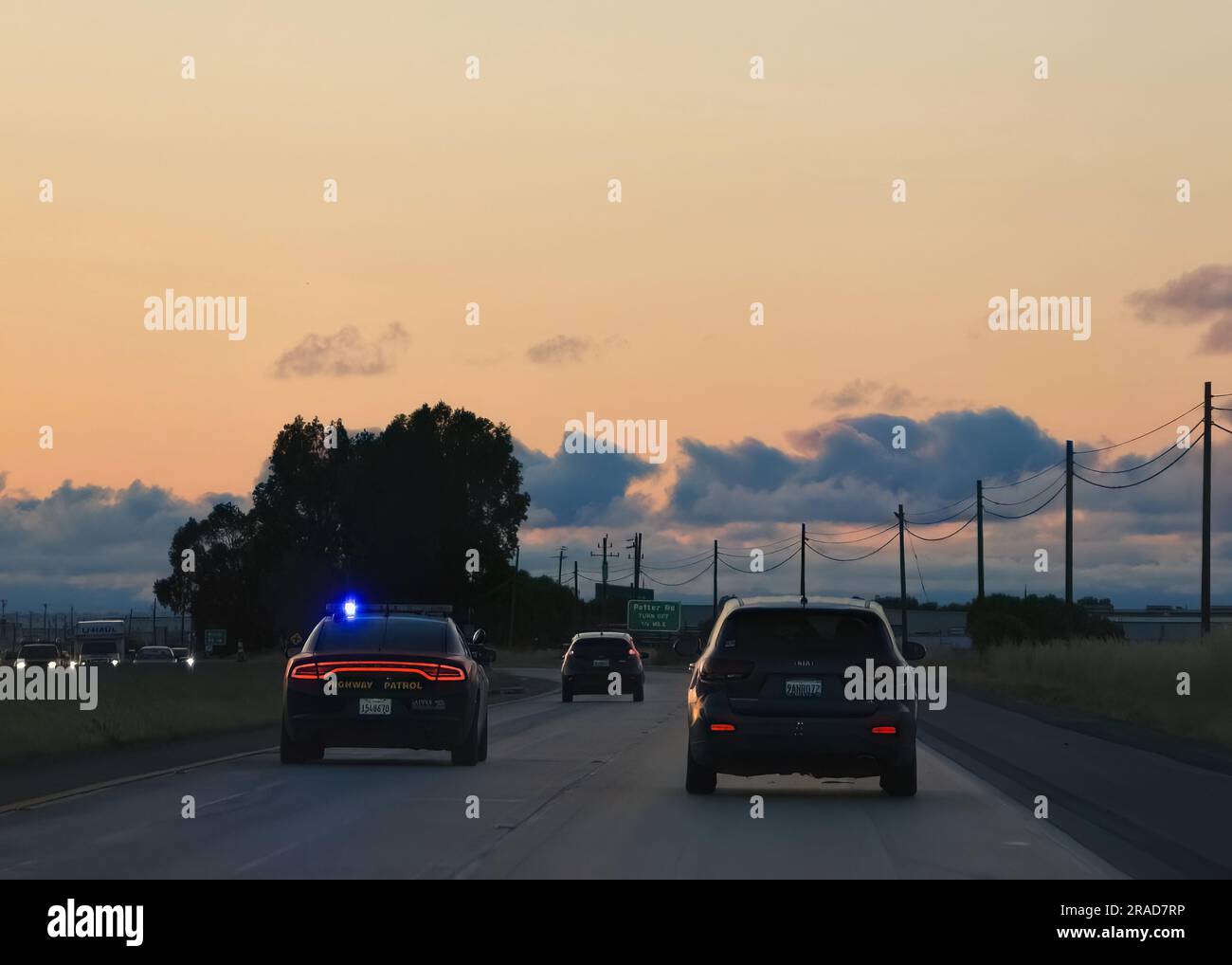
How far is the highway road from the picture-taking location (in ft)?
41.7

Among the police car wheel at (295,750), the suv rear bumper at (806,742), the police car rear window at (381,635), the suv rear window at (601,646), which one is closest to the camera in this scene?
the suv rear bumper at (806,742)

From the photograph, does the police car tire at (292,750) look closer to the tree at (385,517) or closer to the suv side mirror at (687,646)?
the suv side mirror at (687,646)

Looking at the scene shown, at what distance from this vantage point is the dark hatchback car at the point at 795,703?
57.2ft

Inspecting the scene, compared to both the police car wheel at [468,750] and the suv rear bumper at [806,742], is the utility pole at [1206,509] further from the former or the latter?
the suv rear bumper at [806,742]

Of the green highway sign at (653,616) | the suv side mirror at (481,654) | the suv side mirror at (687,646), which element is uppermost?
the suv side mirror at (687,646)

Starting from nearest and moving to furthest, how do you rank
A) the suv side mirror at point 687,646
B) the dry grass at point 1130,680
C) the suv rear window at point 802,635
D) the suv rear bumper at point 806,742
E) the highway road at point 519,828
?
the highway road at point 519,828
the suv rear bumper at point 806,742
the suv rear window at point 802,635
the suv side mirror at point 687,646
the dry grass at point 1130,680

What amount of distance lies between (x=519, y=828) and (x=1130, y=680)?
41474 mm

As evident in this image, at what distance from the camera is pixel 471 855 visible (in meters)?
13.3

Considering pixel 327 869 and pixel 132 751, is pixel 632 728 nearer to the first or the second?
pixel 132 751

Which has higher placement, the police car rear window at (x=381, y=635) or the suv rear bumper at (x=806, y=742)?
the police car rear window at (x=381, y=635)

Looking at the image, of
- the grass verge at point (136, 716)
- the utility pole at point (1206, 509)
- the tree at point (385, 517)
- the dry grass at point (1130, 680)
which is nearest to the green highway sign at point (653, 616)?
the tree at point (385, 517)

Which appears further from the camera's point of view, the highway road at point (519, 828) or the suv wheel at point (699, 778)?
the suv wheel at point (699, 778)

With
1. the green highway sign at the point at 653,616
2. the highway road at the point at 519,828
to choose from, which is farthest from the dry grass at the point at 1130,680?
the green highway sign at the point at 653,616

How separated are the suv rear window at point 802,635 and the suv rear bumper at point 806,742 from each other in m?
0.55
